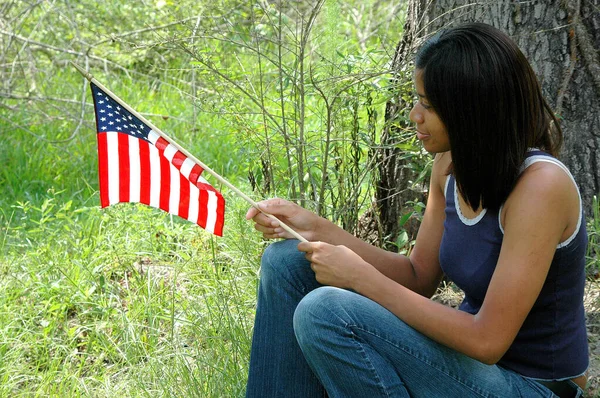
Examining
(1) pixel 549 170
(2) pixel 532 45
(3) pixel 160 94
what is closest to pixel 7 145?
(3) pixel 160 94

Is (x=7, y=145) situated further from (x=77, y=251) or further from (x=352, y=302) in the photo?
(x=352, y=302)

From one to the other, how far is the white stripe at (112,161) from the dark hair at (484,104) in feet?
2.80

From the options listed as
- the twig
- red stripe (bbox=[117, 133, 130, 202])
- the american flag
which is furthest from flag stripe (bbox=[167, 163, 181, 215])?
the twig

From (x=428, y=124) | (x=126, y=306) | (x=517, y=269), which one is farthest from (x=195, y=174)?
(x=126, y=306)

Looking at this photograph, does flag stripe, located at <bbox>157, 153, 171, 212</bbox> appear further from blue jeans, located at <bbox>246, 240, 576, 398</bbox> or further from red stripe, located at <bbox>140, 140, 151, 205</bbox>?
blue jeans, located at <bbox>246, 240, 576, 398</bbox>

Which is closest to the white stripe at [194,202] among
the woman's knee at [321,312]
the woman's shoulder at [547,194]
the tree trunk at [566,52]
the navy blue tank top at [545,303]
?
the woman's knee at [321,312]

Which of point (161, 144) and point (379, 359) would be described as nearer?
point (379, 359)

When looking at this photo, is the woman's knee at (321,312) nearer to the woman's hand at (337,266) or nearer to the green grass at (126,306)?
the woman's hand at (337,266)

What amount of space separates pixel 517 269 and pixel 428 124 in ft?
1.39

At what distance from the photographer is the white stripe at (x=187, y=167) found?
7.84 feet

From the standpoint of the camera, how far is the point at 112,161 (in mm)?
2346

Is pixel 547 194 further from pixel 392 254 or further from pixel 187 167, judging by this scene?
pixel 187 167

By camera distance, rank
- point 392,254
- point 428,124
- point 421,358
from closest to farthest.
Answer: point 421,358, point 428,124, point 392,254

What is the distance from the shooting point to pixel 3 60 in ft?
18.6
